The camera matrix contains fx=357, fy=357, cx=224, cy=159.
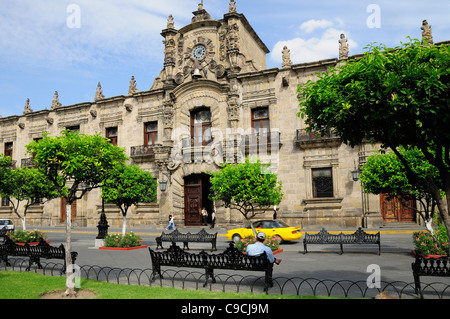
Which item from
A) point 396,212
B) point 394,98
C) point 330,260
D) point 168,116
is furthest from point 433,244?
point 168,116

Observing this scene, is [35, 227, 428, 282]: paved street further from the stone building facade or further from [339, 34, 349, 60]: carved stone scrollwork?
[339, 34, 349, 60]: carved stone scrollwork

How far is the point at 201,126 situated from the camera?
28.1 meters

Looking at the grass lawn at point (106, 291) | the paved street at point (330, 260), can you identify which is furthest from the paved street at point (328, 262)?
the grass lawn at point (106, 291)

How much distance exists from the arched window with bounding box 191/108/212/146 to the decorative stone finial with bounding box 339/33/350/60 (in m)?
10.5

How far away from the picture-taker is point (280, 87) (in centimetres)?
2564

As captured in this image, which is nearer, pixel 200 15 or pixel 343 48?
pixel 343 48

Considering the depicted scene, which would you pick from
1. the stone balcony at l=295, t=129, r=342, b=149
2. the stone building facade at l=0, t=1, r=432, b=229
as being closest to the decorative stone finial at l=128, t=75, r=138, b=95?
the stone building facade at l=0, t=1, r=432, b=229

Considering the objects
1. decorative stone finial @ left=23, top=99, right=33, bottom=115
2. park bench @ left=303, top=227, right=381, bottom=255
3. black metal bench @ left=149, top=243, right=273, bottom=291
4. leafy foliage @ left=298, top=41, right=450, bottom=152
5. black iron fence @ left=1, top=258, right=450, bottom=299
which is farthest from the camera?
decorative stone finial @ left=23, top=99, right=33, bottom=115

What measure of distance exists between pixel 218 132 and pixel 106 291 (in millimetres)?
19739

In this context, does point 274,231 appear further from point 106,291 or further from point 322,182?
point 106,291

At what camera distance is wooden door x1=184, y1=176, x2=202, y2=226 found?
27750 mm

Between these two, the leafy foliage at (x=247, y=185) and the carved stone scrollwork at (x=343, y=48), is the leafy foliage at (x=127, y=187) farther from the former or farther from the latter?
the carved stone scrollwork at (x=343, y=48)

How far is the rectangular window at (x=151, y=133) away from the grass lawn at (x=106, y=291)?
2090 cm
